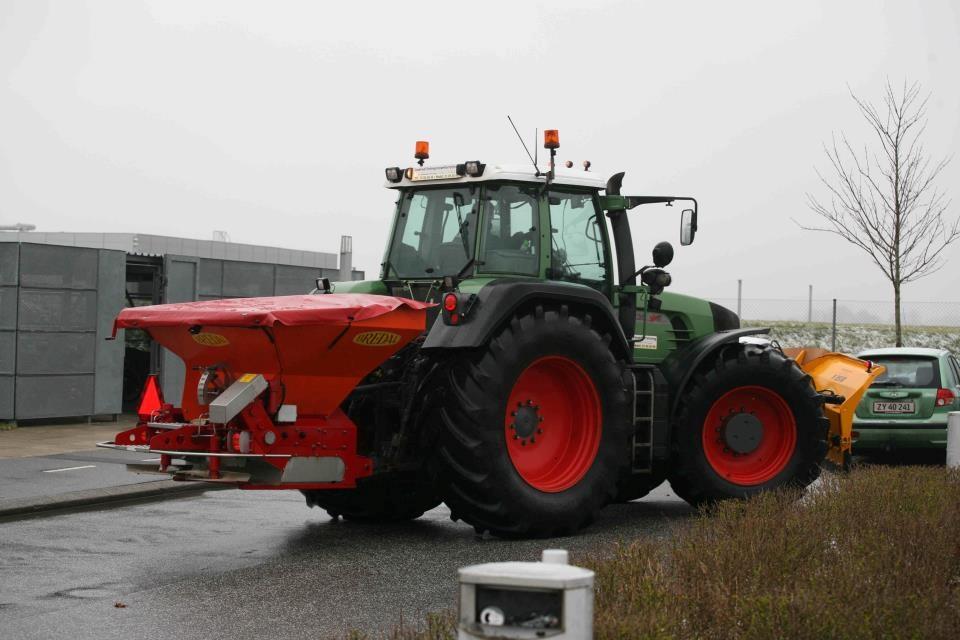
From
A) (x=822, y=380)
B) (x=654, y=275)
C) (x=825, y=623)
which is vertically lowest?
(x=825, y=623)

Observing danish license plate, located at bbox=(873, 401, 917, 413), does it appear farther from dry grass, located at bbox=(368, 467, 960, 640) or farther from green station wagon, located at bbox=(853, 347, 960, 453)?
dry grass, located at bbox=(368, 467, 960, 640)

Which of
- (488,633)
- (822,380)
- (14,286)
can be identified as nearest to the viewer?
(488,633)

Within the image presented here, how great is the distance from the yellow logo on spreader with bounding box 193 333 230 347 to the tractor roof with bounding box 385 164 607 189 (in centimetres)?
253

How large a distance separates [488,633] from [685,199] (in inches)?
275

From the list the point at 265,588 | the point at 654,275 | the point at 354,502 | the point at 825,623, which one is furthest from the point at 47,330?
the point at 825,623

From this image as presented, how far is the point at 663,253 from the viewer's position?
10586mm

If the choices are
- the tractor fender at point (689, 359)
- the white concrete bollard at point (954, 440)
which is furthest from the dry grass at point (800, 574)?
the white concrete bollard at point (954, 440)

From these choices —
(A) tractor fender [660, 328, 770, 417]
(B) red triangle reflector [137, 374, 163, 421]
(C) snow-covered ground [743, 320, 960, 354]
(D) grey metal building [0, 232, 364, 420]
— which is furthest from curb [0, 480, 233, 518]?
(C) snow-covered ground [743, 320, 960, 354]

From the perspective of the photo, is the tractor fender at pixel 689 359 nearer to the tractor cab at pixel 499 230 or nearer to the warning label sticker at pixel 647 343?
the warning label sticker at pixel 647 343

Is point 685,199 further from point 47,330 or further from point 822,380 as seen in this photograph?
point 47,330

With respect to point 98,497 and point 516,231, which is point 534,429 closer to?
point 516,231

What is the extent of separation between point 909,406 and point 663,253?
235 inches

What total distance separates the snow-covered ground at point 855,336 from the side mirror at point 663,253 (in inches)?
799

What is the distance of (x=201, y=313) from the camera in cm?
863
